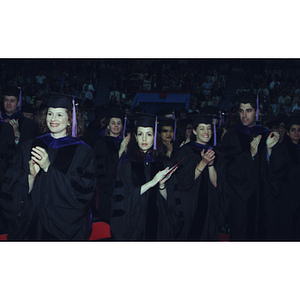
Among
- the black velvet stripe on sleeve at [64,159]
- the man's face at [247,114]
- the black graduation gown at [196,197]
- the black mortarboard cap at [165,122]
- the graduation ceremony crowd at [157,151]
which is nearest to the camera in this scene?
the black velvet stripe on sleeve at [64,159]

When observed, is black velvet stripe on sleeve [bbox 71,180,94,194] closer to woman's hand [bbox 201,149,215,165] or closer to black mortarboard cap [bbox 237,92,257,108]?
woman's hand [bbox 201,149,215,165]

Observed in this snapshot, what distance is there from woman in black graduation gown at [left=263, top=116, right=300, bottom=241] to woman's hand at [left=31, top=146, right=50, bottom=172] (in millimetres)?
3194

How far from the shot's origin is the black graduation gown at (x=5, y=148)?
5199mm

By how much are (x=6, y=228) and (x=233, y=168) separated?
11.2 feet

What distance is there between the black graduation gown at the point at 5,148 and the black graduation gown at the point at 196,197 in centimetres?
240

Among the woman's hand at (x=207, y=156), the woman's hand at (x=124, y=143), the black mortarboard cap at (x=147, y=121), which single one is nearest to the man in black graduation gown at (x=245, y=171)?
the woman's hand at (x=207, y=156)

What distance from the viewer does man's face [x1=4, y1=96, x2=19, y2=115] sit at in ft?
17.4

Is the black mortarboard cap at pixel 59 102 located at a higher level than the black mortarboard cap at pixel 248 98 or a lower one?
lower

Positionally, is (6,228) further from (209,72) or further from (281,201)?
(281,201)

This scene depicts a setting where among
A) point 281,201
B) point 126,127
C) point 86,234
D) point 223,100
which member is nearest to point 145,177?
point 126,127

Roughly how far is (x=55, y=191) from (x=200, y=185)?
6.72 ft

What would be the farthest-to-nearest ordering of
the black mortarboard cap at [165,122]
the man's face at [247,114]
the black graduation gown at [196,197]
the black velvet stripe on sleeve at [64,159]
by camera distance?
the man's face at [247,114] → the black graduation gown at [196,197] → the black mortarboard cap at [165,122] → the black velvet stripe on sleeve at [64,159]

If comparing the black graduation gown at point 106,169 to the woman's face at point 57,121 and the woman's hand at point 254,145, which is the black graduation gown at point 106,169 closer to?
the woman's face at point 57,121

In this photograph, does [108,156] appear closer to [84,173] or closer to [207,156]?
[84,173]
